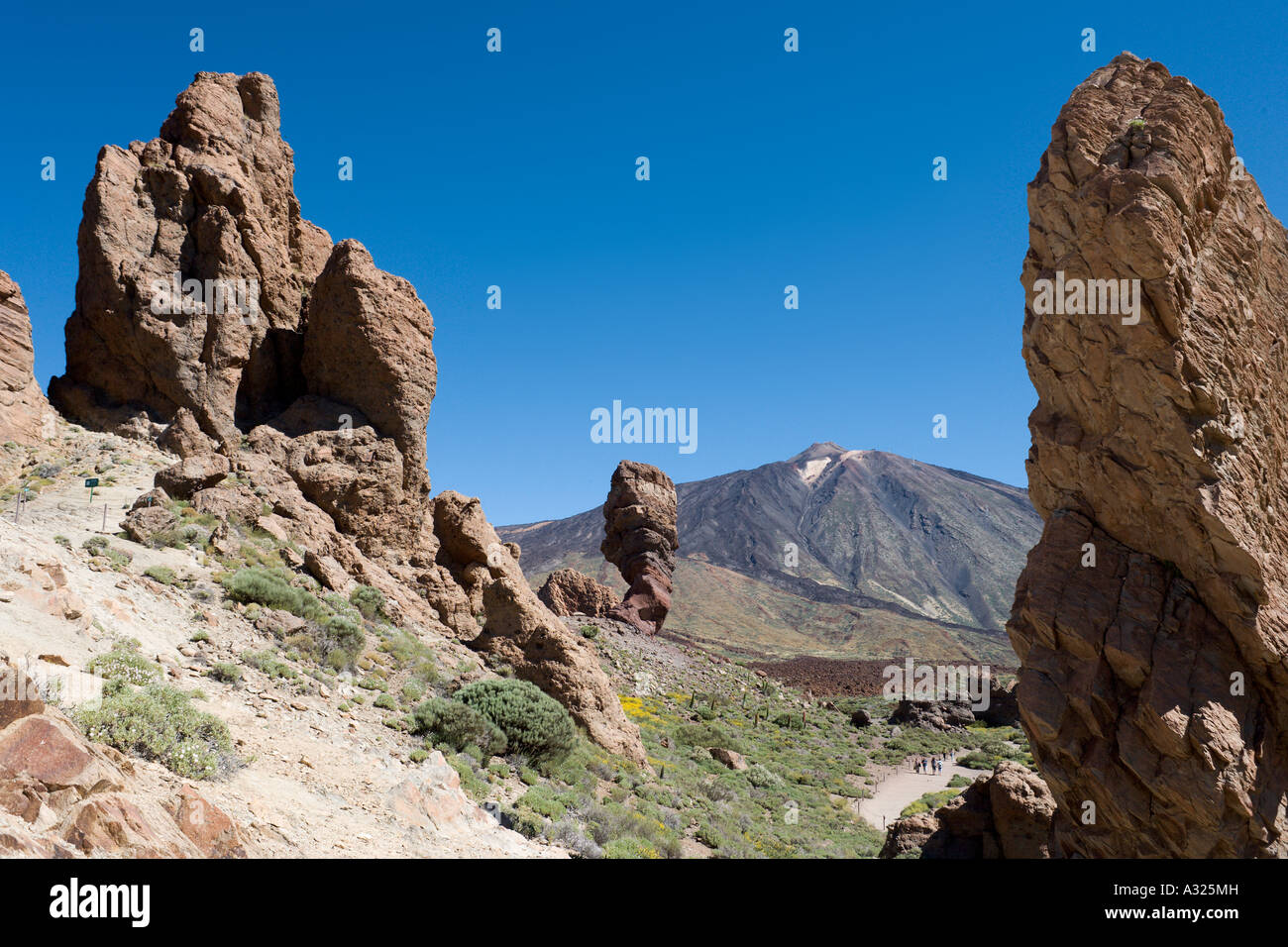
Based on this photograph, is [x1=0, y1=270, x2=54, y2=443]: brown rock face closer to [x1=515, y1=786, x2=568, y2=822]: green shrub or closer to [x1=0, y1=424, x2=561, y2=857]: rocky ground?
[x1=0, y1=424, x2=561, y2=857]: rocky ground

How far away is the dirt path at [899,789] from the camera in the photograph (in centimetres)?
2225

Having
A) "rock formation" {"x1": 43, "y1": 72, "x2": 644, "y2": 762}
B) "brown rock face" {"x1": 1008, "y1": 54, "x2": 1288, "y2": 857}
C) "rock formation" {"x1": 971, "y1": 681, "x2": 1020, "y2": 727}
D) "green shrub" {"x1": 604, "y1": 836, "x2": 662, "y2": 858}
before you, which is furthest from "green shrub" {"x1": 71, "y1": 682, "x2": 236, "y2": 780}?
"rock formation" {"x1": 971, "y1": 681, "x2": 1020, "y2": 727}

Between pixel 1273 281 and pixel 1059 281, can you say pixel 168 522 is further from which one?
pixel 1273 281

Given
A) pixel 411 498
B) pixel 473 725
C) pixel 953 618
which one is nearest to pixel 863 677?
pixel 411 498

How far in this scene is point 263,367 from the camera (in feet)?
69.9

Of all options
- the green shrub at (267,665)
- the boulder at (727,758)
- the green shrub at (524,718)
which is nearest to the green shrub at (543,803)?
the green shrub at (524,718)

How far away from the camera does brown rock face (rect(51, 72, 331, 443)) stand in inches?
772

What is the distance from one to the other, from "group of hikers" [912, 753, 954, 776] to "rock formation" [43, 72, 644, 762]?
780 inches

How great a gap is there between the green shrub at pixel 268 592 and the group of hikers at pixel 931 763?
25684mm

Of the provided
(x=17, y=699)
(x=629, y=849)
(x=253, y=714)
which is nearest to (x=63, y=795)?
(x=17, y=699)

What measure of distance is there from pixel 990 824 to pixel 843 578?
159744 mm

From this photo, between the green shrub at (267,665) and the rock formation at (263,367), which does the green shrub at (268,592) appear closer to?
the green shrub at (267,665)

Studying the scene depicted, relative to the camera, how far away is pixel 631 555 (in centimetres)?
4850

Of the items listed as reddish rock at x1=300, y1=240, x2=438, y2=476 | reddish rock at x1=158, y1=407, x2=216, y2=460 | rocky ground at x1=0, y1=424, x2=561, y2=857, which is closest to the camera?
rocky ground at x1=0, y1=424, x2=561, y2=857
